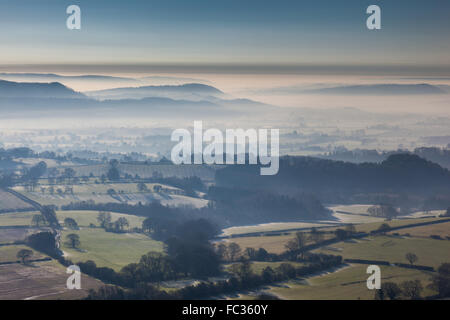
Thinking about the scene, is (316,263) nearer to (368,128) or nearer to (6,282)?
(6,282)

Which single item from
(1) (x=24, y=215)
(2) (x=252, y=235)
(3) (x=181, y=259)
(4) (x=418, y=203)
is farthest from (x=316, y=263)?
(4) (x=418, y=203)

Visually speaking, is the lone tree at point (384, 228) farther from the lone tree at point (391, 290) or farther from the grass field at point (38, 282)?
the grass field at point (38, 282)

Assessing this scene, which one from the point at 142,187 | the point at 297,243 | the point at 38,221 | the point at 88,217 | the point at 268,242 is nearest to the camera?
the point at 297,243

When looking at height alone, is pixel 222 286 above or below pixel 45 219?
below

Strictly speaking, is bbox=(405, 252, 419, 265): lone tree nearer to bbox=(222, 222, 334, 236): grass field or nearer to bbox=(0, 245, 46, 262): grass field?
bbox=(222, 222, 334, 236): grass field

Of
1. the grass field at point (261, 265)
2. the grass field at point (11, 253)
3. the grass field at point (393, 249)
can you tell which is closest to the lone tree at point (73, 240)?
the grass field at point (11, 253)

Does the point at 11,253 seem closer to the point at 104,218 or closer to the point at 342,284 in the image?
the point at 104,218

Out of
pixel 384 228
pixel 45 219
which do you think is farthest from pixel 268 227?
pixel 45 219
